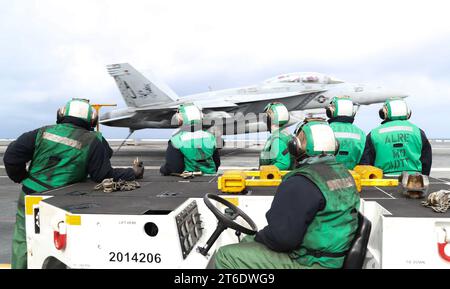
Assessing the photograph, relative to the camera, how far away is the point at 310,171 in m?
2.38

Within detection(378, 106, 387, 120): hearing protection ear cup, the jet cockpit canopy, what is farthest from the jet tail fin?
detection(378, 106, 387, 120): hearing protection ear cup

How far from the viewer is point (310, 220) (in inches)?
89.2

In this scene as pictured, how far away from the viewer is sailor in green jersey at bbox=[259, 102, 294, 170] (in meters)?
5.46

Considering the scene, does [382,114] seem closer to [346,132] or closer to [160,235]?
[346,132]

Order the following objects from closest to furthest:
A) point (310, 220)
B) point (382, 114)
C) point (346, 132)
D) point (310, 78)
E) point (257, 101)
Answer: point (310, 220)
point (382, 114)
point (346, 132)
point (310, 78)
point (257, 101)

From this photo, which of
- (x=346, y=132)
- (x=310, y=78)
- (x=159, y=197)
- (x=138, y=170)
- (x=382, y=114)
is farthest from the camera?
(x=310, y=78)

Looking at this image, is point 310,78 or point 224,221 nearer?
point 224,221

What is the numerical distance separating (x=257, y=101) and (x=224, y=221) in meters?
19.7

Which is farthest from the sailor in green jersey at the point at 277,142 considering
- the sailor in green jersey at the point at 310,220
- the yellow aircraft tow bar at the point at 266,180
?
the sailor in green jersey at the point at 310,220

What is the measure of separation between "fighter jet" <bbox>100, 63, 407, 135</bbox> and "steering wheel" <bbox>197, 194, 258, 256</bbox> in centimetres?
1727

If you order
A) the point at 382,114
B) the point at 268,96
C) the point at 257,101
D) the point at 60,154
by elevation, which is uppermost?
the point at 268,96

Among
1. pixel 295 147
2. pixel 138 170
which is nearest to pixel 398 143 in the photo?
pixel 295 147

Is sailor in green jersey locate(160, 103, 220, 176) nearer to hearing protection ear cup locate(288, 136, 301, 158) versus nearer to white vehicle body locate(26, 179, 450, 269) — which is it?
white vehicle body locate(26, 179, 450, 269)
